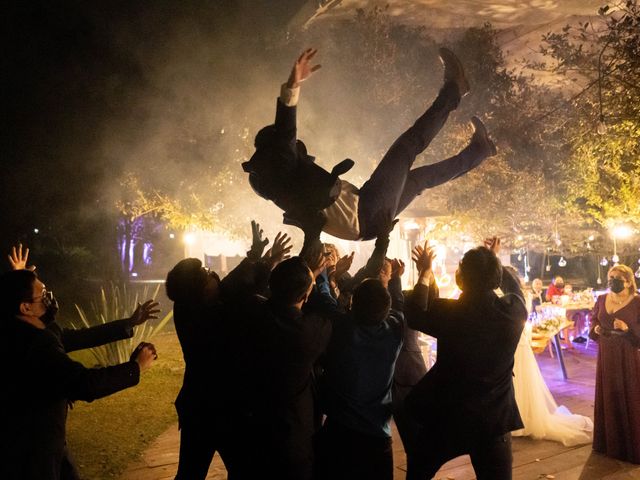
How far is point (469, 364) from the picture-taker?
2914mm

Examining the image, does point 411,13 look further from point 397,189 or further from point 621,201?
point 397,189

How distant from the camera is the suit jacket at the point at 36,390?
2.44 m

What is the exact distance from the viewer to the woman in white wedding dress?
221 inches

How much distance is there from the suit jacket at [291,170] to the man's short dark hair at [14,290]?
52.5 inches

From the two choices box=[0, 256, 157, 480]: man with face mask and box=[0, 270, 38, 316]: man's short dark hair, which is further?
box=[0, 270, 38, 316]: man's short dark hair

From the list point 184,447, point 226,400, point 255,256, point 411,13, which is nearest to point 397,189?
point 255,256

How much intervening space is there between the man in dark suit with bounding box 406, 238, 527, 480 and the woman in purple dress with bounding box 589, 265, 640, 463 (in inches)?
106

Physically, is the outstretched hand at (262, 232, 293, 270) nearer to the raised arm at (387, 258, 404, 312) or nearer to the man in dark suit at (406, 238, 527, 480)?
the raised arm at (387, 258, 404, 312)

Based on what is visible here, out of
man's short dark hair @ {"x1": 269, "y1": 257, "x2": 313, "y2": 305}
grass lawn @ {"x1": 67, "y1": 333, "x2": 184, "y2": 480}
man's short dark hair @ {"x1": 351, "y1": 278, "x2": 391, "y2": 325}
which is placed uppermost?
man's short dark hair @ {"x1": 269, "y1": 257, "x2": 313, "y2": 305}

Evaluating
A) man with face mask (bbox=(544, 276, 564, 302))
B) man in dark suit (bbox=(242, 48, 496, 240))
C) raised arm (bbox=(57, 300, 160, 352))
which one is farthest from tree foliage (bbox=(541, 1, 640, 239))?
raised arm (bbox=(57, 300, 160, 352))

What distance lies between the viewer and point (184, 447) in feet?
10.00

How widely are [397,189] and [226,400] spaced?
5.50 ft

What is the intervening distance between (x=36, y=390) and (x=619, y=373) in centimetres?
502

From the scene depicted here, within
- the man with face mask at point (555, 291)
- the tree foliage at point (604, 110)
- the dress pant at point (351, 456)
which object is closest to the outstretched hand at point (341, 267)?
the dress pant at point (351, 456)
